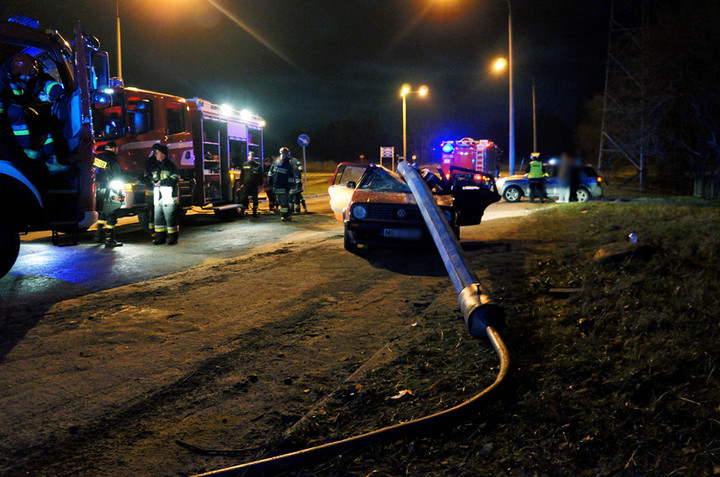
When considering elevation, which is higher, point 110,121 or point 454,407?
point 110,121

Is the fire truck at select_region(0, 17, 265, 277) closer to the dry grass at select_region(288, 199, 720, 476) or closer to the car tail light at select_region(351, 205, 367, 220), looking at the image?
the car tail light at select_region(351, 205, 367, 220)

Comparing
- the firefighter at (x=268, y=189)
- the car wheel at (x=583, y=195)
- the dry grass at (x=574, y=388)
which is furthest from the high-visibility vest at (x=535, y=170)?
the dry grass at (x=574, y=388)

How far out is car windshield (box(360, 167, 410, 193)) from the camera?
8703mm

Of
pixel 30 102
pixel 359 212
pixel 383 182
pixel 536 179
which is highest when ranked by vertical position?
pixel 30 102

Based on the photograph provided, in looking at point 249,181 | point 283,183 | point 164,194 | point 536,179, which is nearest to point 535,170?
point 536,179

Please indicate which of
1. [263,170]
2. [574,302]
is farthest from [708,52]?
[574,302]

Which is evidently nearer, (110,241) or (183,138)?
(110,241)

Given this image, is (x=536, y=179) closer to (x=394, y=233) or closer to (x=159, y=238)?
(x=394, y=233)

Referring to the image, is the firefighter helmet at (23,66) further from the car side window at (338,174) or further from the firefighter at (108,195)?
the car side window at (338,174)

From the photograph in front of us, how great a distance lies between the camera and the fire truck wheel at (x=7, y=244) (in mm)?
6148

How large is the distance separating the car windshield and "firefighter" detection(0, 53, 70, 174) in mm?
4489

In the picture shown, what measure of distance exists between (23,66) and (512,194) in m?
16.5

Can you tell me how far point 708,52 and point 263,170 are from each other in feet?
54.4

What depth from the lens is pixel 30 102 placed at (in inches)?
273
